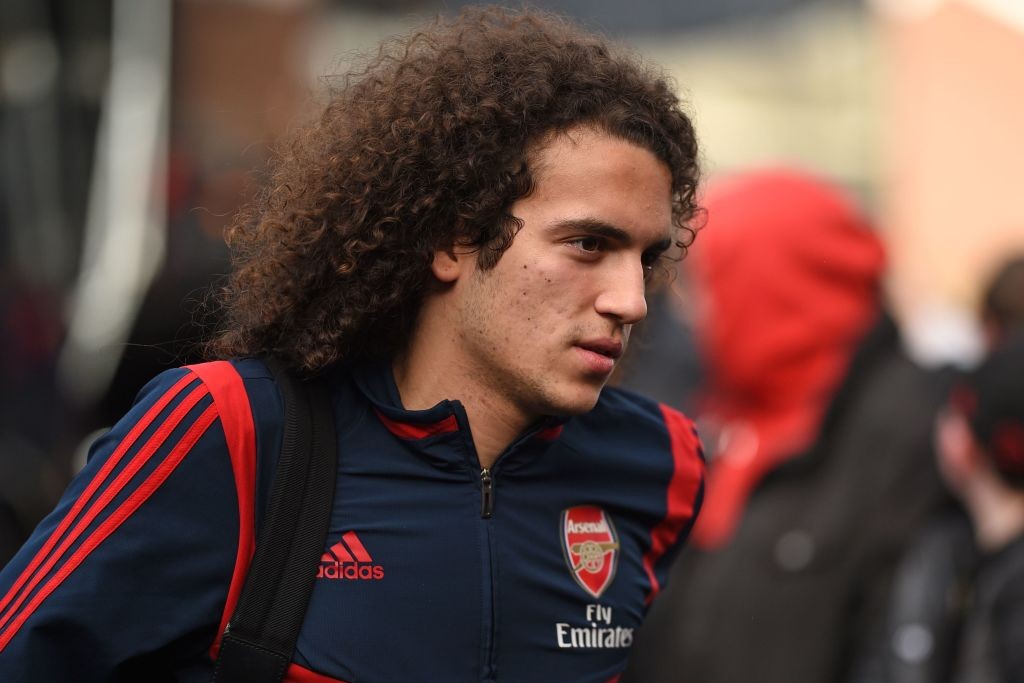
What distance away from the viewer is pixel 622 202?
224cm

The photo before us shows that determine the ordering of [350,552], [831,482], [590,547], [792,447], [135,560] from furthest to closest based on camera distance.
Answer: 1. [792,447]
2. [831,482]
3. [590,547]
4. [350,552]
5. [135,560]

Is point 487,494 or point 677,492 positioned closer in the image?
point 487,494

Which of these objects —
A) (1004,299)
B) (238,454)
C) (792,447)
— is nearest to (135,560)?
(238,454)

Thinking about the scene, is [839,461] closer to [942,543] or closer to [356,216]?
[942,543]

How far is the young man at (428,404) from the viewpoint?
81.5 inches

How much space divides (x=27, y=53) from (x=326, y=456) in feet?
16.3

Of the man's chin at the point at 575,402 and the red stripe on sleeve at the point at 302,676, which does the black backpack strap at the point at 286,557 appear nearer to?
the red stripe on sleeve at the point at 302,676

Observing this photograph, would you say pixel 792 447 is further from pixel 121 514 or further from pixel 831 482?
pixel 121 514

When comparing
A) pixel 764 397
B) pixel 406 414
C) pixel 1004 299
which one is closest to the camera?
pixel 406 414

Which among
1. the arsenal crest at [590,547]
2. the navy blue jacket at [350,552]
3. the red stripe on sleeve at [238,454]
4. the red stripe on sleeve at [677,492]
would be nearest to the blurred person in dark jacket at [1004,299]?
the red stripe on sleeve at [677,492]

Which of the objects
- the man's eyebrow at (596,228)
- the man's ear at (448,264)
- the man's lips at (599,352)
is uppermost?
the man's eyebrow at (596,228)

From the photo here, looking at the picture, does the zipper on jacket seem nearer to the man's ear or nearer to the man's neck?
the man's neck

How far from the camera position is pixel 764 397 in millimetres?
4926

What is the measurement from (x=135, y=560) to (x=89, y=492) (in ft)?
0.42
